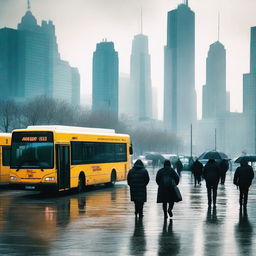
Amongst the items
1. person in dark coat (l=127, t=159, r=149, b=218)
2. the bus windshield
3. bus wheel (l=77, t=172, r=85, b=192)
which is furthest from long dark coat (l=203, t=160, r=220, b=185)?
bus wheel (l=77, t=172, r=85, b=192)

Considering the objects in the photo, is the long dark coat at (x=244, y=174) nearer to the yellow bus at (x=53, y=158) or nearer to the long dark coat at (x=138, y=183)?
the long dark coat at (x=138, y=183)

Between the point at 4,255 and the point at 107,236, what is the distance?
294cm

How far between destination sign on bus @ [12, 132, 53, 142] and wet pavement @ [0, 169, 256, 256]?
3.64 metres

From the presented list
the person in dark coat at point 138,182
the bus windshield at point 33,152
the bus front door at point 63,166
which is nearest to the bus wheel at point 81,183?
the bus front door at point 63,166

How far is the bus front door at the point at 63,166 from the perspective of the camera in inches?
936

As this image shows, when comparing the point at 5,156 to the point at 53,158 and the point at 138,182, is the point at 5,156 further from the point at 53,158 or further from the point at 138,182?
the point at 138,182

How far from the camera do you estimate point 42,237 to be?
1216cm

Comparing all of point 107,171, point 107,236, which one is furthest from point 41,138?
point 107,236

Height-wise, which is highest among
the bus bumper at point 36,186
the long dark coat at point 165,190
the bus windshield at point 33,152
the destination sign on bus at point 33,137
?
the destination sign on bus at point 33,137

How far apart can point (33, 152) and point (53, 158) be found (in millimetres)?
993

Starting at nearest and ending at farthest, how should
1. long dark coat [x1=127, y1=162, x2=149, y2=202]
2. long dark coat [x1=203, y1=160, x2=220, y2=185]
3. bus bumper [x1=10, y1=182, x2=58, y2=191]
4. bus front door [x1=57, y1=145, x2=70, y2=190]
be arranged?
long dark coat [x1=127, y1=162, x2=149, y2=202], long dark coat [x1=203, y1=160, x2=220, y2=185], bus bumper [x1=10, y1=182, x2=58, y2=191], bus front door [x1=57, y1=145, x2=70, y2=190]

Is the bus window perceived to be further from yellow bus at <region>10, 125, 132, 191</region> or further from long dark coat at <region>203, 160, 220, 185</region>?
long dark coat at <region>203, 160, 220, 185</region>

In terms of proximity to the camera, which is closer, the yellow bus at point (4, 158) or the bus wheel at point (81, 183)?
the bus wheel at point (81, 183)

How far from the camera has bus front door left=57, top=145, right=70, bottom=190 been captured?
23784 mm
